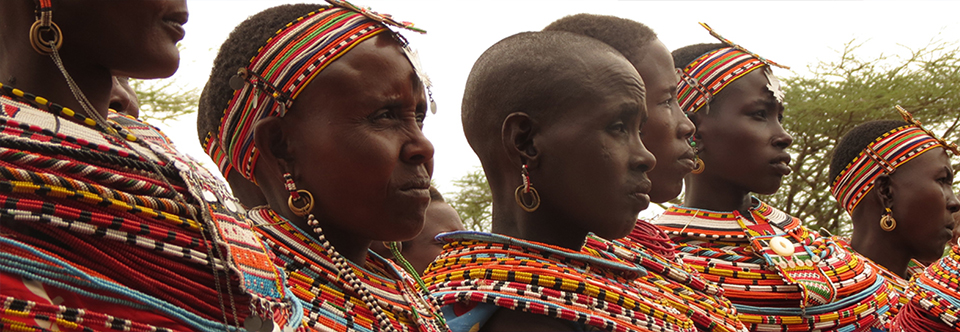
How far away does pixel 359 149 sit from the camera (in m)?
2.52

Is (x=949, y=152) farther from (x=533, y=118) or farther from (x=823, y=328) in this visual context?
(x=533, y=118)

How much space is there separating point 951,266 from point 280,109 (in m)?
3.97

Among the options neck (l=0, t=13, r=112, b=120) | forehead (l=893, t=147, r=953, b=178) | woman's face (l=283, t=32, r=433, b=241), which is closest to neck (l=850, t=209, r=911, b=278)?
forehead (l=893, t=147, r=953, b=178)

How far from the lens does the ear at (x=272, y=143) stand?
8.39ft

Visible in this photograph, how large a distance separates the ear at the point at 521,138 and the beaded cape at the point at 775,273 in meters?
1.55

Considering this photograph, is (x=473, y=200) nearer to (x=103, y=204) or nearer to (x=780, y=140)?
(x=780, y=140)

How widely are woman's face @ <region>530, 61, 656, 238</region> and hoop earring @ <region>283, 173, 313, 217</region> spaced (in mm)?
873

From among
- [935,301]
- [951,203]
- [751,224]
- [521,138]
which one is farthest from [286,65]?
[951,203]

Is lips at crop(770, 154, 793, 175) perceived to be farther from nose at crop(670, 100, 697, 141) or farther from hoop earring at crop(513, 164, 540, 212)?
hoop earring at crop(513, 164, 540, 212)

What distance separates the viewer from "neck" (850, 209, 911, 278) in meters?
5.89

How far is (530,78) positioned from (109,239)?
67.8 inches

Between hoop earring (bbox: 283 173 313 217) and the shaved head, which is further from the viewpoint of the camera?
the shaved head

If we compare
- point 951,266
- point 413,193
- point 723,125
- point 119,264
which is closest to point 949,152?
point 951,266

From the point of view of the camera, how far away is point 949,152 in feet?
20.1
